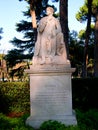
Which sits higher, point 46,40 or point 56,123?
point 46,40

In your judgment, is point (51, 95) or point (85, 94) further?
point (85, 94)

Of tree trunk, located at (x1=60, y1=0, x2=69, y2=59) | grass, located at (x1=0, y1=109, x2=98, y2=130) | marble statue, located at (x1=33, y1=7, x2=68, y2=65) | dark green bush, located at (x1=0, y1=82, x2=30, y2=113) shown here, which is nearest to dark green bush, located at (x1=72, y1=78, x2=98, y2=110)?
dark green bush, located at (x1=0, y1=82, x2=30, y2=113)

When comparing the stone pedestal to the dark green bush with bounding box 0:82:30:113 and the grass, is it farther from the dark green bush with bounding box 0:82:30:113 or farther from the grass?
the dark green bush with bounding box 0:82:30:113

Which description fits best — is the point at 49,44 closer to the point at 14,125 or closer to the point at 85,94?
the point at 14,125

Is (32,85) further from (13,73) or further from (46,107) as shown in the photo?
(13,73)

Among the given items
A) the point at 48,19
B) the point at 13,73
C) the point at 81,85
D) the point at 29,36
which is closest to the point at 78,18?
the point at 29,36

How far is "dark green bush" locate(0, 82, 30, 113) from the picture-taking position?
1764 cm

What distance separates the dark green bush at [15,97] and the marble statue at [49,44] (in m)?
6.86

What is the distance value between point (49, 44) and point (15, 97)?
730 centimetres

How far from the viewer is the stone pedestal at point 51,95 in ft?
35.0

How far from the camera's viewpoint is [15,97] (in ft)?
58.5

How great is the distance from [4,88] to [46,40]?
7392 mm

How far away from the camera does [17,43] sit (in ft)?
147

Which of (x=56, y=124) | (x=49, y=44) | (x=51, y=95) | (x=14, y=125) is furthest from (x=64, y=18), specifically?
→ (x=56, y=124)
